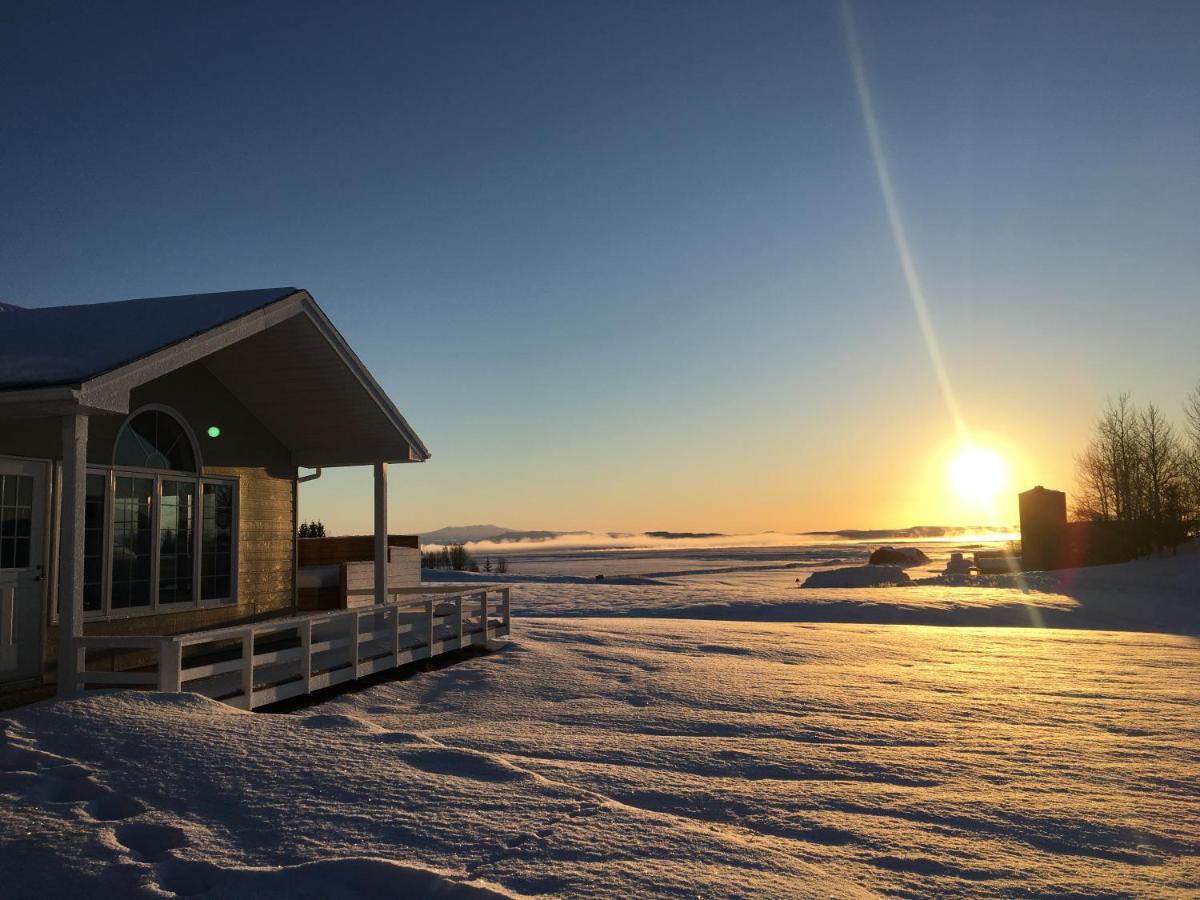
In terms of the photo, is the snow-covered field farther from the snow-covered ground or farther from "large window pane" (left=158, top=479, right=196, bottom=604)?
"large window pane" (left=158, top=479, right=196, bottom=604)

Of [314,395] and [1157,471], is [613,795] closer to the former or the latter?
[314,395]

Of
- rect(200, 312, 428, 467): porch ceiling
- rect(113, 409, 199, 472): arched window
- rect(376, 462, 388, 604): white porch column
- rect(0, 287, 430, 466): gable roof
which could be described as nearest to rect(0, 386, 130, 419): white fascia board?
rect(0, 287, 430, 466): gable roof

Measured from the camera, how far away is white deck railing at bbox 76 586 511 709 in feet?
25.8

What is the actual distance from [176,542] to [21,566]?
7.65 feet

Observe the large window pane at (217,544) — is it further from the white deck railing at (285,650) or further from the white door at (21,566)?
the white door at (21,566)

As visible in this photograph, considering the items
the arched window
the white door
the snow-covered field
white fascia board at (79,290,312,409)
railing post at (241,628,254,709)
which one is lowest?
the snow-covered field

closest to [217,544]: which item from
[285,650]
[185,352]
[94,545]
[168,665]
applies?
[94,545]

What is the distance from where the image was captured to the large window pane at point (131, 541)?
10.5 metres

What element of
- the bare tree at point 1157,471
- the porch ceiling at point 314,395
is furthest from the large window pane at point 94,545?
the bare tree at point 1157,471

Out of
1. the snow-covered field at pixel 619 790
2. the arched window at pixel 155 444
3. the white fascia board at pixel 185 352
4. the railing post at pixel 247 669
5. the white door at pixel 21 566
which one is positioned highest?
the white fascia board at pixel 185 352

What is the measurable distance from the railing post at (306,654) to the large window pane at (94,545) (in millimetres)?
2496

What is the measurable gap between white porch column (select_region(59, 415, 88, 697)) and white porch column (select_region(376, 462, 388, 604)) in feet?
19.4

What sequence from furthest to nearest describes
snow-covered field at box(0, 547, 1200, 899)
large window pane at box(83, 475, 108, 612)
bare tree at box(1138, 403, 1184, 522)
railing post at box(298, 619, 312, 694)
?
bare tree at box(1138, 403, 1184, 522) < large window pane at box(83, 475, 108, 612) < railing post at box(298, 619, 312, 694) < snow-covered field at box(0, 547, 1200, 899)

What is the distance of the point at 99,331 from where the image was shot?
9250 millimetres
